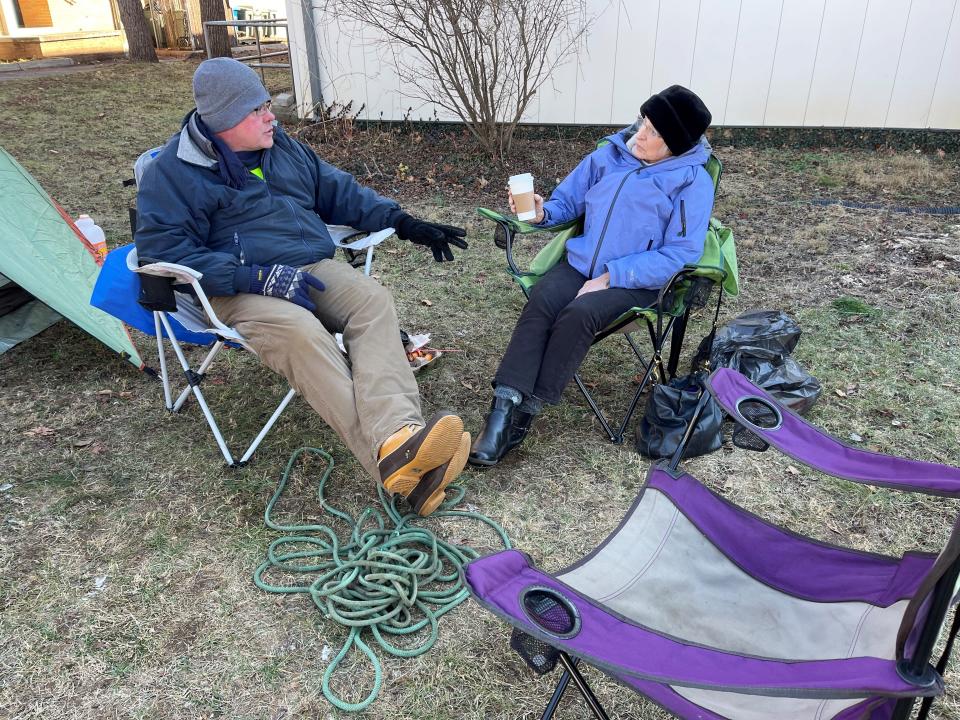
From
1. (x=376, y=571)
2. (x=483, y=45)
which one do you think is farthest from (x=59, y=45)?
(x=376, y=571)

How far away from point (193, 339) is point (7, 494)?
0.80 m

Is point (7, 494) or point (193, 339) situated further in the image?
point (193, 339)

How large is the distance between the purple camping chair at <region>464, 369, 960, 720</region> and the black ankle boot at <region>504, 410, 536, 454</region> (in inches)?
29.4

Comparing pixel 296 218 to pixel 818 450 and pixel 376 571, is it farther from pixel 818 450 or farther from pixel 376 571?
pixel 818 450

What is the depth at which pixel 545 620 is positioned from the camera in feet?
4.48

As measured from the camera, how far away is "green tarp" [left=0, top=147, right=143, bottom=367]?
294 centimetres

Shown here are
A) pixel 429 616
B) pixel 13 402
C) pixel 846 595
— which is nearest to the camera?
pixel 846 595

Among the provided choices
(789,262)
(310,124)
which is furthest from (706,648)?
(310,124)

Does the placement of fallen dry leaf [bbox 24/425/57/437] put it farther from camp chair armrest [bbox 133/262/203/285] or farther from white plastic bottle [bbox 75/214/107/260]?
white plastic bottle [bbox 75/214/107/260]

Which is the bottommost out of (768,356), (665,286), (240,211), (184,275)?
(768,356)

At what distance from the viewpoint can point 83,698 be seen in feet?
5.89

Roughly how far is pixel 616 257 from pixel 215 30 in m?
8.99

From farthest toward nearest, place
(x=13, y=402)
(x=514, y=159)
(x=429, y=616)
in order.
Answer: (x=514, y=159), (x=13, y=402), (x=429, y=616)

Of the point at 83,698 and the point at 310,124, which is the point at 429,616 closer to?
the point at 83,698
